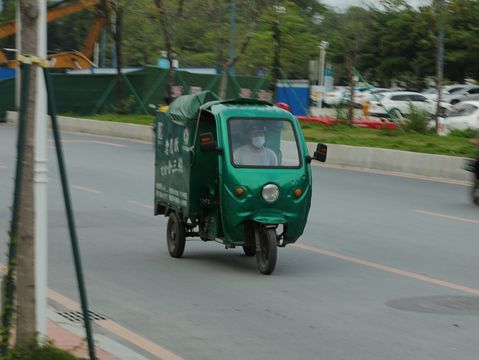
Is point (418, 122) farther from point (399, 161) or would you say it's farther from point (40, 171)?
point (40, 171)

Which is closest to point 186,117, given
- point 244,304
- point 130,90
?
point 244,304

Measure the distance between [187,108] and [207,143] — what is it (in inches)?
47.4

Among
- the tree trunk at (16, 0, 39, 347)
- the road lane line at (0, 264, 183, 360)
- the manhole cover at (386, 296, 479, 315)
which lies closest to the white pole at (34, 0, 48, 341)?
the tree trunk at (16, 0, 39, 347)

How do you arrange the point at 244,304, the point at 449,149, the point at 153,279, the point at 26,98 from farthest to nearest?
the point at 449,149
the point at 153,279
the point at 244,304
the point at 26,98

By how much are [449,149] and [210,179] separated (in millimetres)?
14702

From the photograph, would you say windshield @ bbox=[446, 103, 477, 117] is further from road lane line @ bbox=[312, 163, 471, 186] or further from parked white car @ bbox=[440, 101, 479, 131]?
road lane line @ bbox=[312, 163, 471, 186]

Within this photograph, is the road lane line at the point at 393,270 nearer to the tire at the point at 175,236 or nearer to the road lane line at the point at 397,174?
the tire at the point at 175,236

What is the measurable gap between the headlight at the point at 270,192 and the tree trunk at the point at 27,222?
4876mm

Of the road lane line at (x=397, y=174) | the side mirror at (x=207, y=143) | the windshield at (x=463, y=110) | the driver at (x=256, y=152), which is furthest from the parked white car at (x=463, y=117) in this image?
the side mirror at (x=207, y=143)

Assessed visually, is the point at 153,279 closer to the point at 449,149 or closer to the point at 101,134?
the point at 449,149

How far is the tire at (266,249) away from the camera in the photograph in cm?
1127

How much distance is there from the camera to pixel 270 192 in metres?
11.3

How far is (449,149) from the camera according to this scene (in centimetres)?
2572

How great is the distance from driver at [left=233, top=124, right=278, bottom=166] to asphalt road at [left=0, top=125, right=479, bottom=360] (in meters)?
1.20
